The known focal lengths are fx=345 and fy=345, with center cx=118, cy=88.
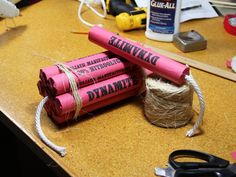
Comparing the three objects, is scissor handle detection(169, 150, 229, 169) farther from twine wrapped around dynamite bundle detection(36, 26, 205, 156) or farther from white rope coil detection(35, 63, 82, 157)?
white rope coil detection(35, 63, 82, 157)

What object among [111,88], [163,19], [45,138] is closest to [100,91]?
[111,88]

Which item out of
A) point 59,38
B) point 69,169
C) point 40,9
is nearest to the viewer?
point 69,169

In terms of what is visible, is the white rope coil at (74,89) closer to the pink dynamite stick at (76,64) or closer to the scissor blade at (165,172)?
the pink dynamite stick at (76,64)

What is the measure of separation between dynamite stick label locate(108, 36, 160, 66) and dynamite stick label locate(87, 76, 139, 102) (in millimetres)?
49

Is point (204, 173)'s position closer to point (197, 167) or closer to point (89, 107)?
point (197, 167)

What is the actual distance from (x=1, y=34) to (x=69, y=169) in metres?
0.56

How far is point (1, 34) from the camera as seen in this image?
0.94 metres

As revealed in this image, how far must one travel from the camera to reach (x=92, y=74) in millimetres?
609

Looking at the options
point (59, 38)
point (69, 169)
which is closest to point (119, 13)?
point (59, 38)

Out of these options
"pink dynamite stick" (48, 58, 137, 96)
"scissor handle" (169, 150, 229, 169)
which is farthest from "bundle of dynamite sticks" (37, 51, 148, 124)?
"scissor handle" (169, 150, 229, 169)

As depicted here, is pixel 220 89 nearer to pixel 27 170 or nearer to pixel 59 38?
pixel 59 38

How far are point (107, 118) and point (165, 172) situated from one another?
167 millimetres

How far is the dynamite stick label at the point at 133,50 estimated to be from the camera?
600 millimetres

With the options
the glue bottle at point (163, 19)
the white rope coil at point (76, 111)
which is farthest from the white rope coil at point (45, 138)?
the glue bottle at point (163, 19)
